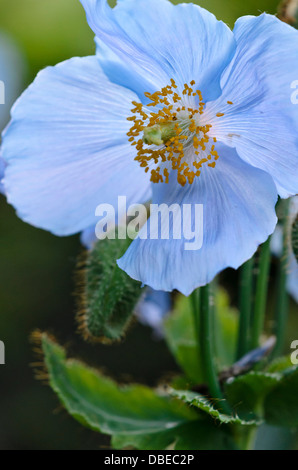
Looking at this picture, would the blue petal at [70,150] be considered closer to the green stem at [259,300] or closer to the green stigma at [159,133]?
the green stigma at [159,133]

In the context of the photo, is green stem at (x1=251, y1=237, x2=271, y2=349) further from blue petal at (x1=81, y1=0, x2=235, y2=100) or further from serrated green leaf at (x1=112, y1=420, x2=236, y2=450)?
blue petal at (x1=81, y1=0, x2=235, y2=100)

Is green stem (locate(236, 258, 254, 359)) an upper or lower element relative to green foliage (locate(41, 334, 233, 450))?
upper

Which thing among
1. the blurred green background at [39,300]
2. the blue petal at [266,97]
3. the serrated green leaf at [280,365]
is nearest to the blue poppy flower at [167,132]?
the blue petal at [266,97]

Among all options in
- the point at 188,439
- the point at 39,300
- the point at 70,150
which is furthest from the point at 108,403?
the point at 39,300

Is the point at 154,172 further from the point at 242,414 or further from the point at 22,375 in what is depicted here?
the point at 22,375

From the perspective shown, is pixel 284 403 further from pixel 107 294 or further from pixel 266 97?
pixel 266 97

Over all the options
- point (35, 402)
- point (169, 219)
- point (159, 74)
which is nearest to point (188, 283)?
point (169, 219)

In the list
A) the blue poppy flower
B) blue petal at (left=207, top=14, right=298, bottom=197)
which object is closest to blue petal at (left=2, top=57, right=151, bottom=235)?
the blue poppy flower
